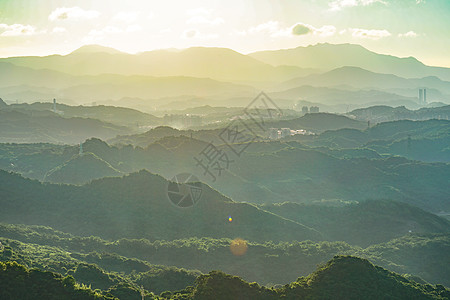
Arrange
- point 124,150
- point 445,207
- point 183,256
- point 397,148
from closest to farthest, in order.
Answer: point 183,256 → point 445,207 → point 124,150 → point 397,148

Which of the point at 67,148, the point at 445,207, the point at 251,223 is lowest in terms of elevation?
the point at 445,207

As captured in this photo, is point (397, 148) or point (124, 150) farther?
point (397, 148)

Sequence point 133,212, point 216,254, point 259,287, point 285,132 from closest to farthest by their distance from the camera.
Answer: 1. point 259,287
2. point 216,254
3. point 133,212
4. point 285,132

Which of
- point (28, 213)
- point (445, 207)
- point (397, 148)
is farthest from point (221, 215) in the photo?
Answer: point (397, 148)

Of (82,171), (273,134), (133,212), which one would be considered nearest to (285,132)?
(273,134)

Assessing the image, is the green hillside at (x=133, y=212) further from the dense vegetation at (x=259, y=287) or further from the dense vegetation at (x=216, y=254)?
the dense vegetation at (x=259, y=287)

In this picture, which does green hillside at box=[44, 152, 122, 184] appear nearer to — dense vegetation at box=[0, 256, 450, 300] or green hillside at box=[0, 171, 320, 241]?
green hillside at box=[0, 171, 320, 241]

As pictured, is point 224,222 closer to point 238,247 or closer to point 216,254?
point 238,247

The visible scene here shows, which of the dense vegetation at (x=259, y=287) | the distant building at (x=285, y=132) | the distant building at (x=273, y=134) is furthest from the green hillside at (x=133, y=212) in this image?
the distant building at (x=285, y=132)

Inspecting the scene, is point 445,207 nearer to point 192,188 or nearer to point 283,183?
point 283,183

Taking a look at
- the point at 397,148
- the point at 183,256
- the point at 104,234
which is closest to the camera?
the point at 183,256

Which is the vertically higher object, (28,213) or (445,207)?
(28,213)
